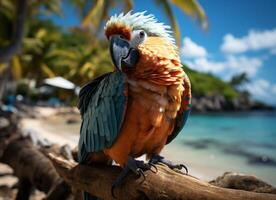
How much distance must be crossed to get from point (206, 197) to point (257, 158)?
9217 millimetres

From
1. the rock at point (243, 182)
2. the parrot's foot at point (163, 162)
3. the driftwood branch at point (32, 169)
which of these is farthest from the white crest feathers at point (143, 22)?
the driftwood branch at point (32, 169)

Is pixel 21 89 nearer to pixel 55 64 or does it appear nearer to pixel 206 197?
pixel 55 64

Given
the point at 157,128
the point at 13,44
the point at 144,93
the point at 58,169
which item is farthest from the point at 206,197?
the point at 13,44

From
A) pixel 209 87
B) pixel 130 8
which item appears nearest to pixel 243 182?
pixel 130 8

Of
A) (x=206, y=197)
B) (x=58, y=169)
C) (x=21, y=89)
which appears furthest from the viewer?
(x=21, y=89)

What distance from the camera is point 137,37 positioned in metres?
1.73

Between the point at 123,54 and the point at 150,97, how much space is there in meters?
0.26

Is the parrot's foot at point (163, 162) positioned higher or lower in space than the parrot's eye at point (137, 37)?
lower

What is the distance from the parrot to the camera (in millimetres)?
1712

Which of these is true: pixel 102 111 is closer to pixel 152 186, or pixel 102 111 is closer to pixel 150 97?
pixel 150 97

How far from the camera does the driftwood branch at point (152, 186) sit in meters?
1.47

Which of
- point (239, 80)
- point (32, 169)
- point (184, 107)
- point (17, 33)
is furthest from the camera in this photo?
point (239, 80)

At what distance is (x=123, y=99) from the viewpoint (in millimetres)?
1729

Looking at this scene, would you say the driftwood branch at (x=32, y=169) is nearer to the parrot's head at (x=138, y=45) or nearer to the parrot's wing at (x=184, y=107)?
the parrot's wing at (x=184, y=107)
